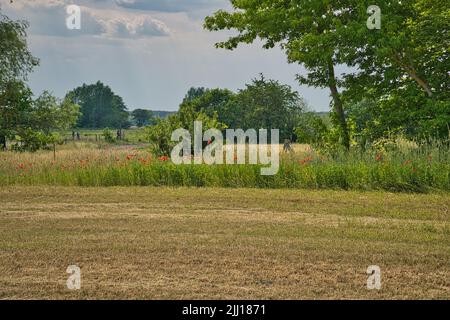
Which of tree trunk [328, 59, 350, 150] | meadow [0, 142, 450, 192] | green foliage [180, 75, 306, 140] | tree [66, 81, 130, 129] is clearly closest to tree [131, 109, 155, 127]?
tree [66, 81, 130, 129]

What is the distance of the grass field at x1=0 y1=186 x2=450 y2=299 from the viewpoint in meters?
6.16

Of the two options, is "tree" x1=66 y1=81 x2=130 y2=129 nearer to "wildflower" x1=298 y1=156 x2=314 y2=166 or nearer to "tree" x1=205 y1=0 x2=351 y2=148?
"tree" x1=205 y1=0 x2=351 y2=148

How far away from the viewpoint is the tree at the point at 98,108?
78312 millimetres

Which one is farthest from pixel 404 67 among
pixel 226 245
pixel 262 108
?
pixel 262 108

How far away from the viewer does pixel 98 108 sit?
259 feet

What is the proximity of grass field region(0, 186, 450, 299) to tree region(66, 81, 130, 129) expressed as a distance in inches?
2643

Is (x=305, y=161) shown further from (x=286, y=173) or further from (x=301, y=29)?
(x=301, y=29)

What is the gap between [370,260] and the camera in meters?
7.16

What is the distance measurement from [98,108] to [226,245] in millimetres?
73177

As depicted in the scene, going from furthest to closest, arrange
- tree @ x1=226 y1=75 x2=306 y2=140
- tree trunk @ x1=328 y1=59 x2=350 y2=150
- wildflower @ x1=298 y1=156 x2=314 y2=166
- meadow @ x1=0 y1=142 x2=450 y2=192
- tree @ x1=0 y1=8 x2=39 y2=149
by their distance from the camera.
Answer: tree @ x1=226 y1=75 x2=306 y2=140 → tree @ x1=0 y1=8 x2=39 y2=149 → tree trunk @ x1=328 y1=59 x2=350 y2=150 → wildflower @ x1=298 y1=156 x2=314 y2=166 → meadow @ x1=0 y1=142 x2=450 y2=192
